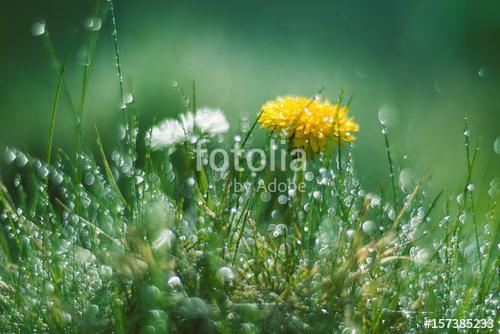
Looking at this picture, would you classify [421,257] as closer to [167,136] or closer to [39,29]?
[167,136]

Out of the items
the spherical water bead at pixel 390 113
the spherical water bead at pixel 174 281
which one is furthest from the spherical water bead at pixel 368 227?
the spherical water bead at pixel 390 113

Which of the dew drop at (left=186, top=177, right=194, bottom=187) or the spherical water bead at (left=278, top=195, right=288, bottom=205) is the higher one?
the spherical water bead at (left=278, top=195, right=288, bottom=205)

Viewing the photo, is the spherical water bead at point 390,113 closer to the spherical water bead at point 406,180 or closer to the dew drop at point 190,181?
the spherical water bead at point 406,180

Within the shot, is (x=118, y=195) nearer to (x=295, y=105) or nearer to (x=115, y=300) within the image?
(x=115, y=300)

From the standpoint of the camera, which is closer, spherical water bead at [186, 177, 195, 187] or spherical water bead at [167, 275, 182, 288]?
spherical water bead at [167, 275, 182, 288]

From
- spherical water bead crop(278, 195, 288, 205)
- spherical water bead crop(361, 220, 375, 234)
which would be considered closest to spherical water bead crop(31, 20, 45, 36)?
spherical water bead crop(278, 195, 288, 205)

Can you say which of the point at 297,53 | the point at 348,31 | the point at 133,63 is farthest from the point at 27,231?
the point at 348,31

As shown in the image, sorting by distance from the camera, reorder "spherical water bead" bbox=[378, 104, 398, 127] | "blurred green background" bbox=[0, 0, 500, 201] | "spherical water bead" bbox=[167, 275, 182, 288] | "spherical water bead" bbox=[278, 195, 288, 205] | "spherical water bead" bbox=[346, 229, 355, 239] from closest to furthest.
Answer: "spherical water bead" bbox=[167, 275, 182, 288]
"spherical water bead" bbox=[346, 229, 355, 239]
"spherical water bead" bbox=[278, 195, 288, 205]
"spherical water bead" bbox=[378, 104, 398, 127]
"blurred green background" bbox=[0, 0, 500, 201]

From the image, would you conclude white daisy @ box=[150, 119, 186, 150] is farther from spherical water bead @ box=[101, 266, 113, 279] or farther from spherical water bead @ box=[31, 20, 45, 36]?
spherical water bead @ box=[101, 266, 113, 279]
